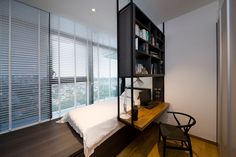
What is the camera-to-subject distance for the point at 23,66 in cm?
204

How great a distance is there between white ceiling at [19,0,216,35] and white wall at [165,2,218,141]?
0.25 m

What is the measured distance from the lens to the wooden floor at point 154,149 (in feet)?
6.09

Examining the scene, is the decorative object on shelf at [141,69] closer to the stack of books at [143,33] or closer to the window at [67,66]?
→ the stack of books at [143,33]

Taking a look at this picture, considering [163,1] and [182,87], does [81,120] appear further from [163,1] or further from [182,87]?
[163,1]

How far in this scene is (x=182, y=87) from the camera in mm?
2422

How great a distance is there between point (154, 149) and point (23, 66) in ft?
9.12

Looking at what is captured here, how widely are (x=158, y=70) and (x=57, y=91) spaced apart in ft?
7.66

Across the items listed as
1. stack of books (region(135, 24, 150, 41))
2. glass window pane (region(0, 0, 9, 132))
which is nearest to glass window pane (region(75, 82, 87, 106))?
glass window pane (region(0, 0, 9, 132))

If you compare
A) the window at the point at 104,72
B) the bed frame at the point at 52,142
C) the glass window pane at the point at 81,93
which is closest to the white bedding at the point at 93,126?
the bed frame at the point at 52,142

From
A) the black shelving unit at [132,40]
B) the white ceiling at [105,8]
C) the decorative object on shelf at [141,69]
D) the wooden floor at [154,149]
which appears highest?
the white ceiling at [105,8]

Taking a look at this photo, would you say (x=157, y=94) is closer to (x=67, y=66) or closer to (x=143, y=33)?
(x=143, y=33)

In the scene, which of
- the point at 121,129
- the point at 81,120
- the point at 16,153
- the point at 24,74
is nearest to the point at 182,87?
the point at 121,129

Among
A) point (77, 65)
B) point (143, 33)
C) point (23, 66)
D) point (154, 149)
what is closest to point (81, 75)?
point (77, 65)

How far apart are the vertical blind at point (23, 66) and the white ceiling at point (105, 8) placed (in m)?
0.30
